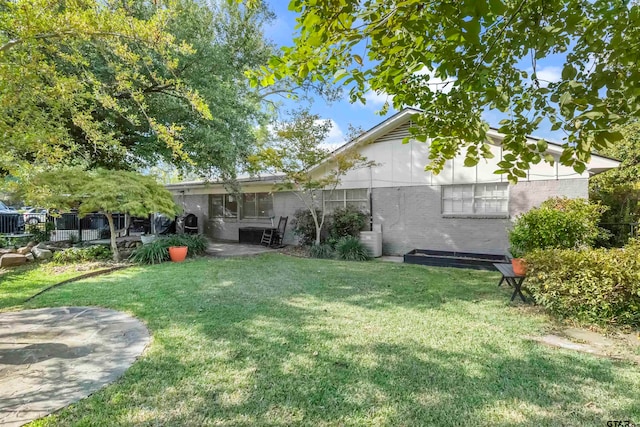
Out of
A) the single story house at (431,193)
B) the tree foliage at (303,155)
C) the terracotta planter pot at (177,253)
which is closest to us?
the single story house at (431,193)

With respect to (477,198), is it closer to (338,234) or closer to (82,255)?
(338,234)

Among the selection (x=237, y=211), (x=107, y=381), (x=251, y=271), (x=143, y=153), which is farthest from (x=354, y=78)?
(x=237, y=211)

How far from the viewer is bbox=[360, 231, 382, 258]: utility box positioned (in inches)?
464

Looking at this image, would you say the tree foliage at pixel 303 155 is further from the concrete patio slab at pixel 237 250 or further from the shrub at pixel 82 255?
the shrub at pixel 82 255

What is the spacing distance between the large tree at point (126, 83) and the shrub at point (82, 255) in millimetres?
2682

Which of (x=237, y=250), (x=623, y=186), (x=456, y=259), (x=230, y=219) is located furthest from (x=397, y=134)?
(x=230, y=219)

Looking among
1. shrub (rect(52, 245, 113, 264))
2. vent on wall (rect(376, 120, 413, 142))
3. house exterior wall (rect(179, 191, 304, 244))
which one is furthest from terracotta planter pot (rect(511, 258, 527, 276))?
shrub (rect(52, 245, 113, 264))

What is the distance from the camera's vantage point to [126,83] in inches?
194

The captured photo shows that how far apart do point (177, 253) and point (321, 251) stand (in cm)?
469

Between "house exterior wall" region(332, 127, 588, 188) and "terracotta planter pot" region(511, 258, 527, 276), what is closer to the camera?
"terracotta planter pot" region(511, 258, 527, 276)

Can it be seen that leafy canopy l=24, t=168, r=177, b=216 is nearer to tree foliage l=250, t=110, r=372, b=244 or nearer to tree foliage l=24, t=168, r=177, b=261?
tree foliage l=24, t=168, r=177, b=261

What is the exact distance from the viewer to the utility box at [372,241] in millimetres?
11789

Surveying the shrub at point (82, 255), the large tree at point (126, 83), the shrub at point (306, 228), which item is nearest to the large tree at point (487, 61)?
the large tree at point (126, 83)

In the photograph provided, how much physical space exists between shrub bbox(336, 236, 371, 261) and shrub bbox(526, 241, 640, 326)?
6247 mm
